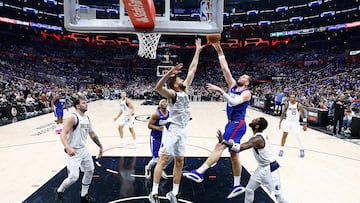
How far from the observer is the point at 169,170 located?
5957mm

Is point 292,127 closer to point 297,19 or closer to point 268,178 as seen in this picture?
point 268,178

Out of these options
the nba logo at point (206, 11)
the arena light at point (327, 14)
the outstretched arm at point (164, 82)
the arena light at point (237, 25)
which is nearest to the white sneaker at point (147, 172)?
the outstretched arm at point (164, 82)

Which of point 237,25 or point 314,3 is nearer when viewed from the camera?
point 314,3

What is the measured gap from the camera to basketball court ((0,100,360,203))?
4746 millimetres

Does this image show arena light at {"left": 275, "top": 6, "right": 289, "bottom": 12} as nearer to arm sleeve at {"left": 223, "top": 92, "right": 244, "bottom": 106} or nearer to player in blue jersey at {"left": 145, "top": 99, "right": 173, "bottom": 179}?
player in blue jersey at {"left": 145, "top": 99, "right": 173, "bottom": 179}

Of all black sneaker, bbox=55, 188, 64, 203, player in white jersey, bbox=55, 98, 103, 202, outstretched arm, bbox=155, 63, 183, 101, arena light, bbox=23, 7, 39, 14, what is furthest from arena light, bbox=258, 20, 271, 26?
black sneaker, bbox=55, 188, 64, 203

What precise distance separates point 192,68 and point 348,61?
32.1m

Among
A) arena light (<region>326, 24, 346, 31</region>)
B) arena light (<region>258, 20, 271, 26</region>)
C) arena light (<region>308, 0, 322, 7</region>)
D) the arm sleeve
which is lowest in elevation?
the arm sleeve

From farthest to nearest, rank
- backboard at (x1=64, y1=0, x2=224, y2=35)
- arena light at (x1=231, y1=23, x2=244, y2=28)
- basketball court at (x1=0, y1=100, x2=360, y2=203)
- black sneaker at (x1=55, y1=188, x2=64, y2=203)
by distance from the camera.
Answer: arena light at (x1=231, y1=23, x2=244, y2=28)
basketball court at (x1=0, y1=100, x2=360, y2=203)
backboard at (x1=64, y1=0, x2=224, y2=35)
black sneaker at (x1=55, y1=188, x2=64, y2=203)

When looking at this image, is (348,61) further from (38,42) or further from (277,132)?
(38,42)

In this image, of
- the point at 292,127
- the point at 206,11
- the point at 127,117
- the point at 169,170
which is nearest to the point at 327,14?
the point at 292,127

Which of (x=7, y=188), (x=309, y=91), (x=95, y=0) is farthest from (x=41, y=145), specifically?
(x=309, y=91)

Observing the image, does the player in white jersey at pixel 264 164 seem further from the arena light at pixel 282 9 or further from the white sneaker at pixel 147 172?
the arena light at pixel 282 9

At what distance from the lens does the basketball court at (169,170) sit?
475cm
